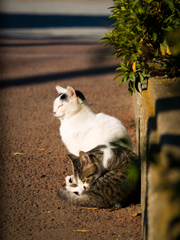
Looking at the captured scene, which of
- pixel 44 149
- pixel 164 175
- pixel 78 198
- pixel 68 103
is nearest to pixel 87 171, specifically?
pixel 78 198

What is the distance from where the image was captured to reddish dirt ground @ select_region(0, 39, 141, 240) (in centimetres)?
285

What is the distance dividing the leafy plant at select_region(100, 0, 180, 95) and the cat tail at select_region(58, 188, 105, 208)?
1.31m

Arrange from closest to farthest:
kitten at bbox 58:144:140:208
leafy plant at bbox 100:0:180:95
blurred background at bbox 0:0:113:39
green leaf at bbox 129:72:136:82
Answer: leafy plant at bbox 100:0:180:95 < kitten at bbox 58:144:140:208 < green leaf at bbox 129:72:136:82 < blurred background at bbox 0:0:113:39

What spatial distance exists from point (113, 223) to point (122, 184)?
388 mm

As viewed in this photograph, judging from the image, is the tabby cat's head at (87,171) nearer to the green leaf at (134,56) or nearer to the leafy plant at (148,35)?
the leafy plant at (148,35)

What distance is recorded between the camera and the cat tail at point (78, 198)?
309 centimetres

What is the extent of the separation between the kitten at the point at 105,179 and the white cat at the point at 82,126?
1.01 ft

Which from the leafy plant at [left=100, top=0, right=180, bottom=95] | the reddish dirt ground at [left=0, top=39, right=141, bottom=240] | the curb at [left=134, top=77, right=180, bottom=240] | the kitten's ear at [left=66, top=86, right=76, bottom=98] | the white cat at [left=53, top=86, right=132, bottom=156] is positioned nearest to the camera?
the curb at [left=134, top=77, right=180, bottom=240]

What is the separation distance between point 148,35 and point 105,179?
64.0 inches

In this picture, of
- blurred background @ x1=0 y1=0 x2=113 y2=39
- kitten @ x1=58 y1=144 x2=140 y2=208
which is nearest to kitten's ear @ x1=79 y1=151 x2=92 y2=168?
kitten @ x1=58 y1=144 x2=140 y2=208

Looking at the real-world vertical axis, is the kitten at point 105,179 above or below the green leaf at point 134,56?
below

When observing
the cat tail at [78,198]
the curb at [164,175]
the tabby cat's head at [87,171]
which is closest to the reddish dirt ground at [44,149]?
the cat tail at [78,198]

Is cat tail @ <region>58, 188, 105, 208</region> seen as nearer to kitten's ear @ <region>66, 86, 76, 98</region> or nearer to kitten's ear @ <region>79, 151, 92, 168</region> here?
kitten's ear @ <region>79, 151, 92, 168</region>

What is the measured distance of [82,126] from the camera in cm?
382
